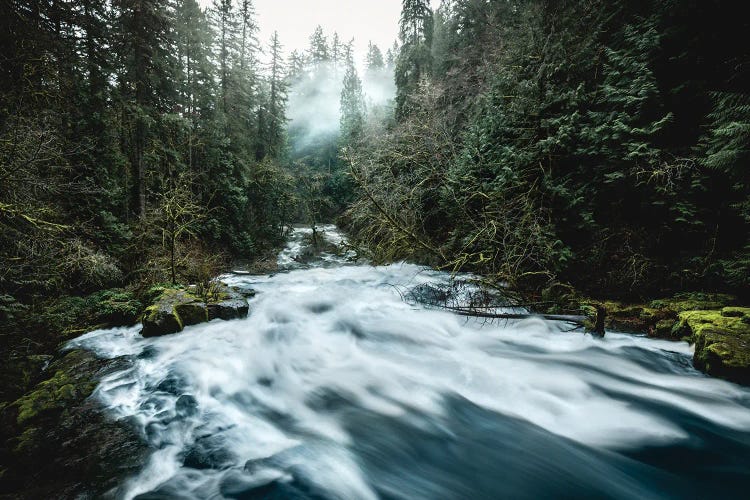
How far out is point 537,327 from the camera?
720 cm

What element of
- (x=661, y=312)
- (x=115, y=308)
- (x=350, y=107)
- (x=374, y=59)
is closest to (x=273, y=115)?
(x=350, y=107)

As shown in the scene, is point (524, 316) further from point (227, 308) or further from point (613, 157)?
point (227, 308)

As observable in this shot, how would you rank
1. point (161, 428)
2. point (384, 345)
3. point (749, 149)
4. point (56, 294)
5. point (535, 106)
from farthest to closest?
1. point (535, 106)
2. point (56, 294)
3. point (384, 345)
4. point (749, 149)
5. point (161, 428)

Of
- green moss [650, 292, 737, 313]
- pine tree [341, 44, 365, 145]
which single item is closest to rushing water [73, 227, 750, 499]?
green moss [650, 292, 737, 313]

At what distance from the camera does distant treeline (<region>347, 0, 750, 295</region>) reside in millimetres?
6691

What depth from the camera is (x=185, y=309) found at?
26.1 ft

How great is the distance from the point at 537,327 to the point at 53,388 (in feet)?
29.9

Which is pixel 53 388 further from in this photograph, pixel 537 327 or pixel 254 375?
pixel 537 327

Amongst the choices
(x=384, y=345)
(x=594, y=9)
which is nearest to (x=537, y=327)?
(x=384, y=345)

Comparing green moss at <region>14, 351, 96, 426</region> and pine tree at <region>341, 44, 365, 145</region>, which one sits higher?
pine tree at <region>341, 44, 365, 145</region>

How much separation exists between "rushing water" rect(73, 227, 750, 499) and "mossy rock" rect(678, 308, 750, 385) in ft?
0.66

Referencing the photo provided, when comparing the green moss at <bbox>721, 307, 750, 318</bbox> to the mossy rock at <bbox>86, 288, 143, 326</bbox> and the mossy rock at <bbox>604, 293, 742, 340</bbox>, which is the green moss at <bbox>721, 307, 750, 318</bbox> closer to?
the mossy rock at <bbox>604, 293, 742, 340</bbox>

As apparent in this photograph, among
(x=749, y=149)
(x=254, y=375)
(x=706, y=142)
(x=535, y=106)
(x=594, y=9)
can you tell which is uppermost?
(x=594, y=9)

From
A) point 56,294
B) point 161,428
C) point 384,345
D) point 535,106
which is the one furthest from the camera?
point 535,106
